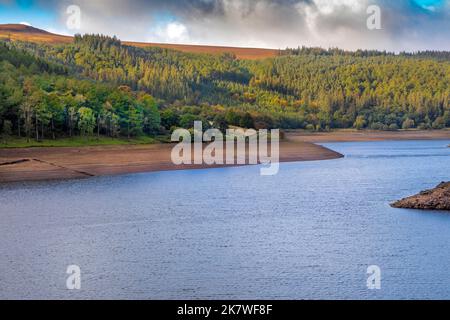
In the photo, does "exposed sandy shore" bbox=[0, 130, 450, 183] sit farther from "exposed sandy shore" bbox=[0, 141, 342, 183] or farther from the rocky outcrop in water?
the rocky outcrop in water

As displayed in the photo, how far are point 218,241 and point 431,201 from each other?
13687 millimetres

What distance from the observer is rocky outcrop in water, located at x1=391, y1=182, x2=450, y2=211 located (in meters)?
39.3

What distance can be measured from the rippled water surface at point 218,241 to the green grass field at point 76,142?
1508cm

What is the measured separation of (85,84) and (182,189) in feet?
153

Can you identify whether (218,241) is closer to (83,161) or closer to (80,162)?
(80,162)

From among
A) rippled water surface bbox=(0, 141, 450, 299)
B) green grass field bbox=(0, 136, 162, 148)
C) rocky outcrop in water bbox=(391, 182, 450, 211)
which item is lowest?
rippled water surface bbox=(0, 141, 450, 299)

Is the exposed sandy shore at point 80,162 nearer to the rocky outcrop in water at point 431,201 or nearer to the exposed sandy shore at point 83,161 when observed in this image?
the exposed sandy shore at point 83,161

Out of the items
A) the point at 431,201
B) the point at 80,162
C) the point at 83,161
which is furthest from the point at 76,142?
the point at 431,201

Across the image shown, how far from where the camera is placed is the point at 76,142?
7369 centimetres

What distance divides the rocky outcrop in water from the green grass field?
38328 mm

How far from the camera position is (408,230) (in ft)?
113

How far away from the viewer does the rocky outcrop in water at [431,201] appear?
39312 mm

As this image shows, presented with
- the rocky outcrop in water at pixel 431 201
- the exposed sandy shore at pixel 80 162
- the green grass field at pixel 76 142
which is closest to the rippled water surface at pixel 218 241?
the rocky outcrop in water at pixel 431 201

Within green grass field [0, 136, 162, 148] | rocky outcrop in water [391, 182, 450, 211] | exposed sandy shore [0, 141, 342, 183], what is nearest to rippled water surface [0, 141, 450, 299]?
rocky outcrop in water [391, 182, 450, 211]
